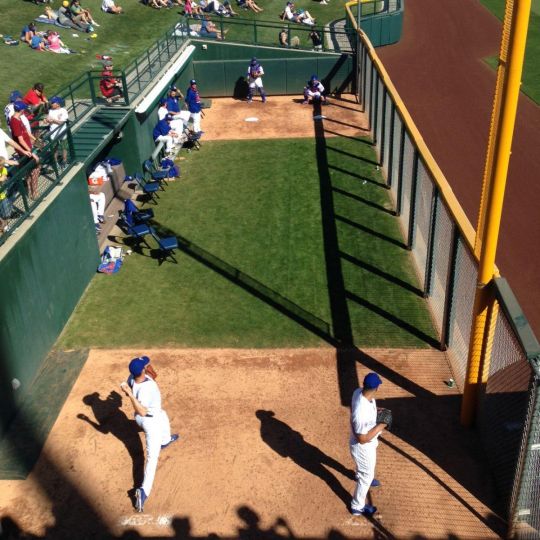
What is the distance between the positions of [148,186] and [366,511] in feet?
32.3

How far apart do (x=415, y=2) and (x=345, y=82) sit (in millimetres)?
18397

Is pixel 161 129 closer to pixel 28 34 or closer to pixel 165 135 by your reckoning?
pixel 165 135

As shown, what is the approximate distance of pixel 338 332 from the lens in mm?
10445

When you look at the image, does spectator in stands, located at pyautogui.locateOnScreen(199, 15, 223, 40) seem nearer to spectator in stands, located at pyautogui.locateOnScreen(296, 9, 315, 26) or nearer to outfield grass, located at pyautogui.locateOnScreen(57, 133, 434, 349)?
spectator in stands, located at pyautogui.locateOnScreen(296, 9, 315, 26)

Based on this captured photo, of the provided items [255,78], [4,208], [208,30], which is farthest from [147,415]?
[208,30]

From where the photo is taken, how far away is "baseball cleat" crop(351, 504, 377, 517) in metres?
7.14

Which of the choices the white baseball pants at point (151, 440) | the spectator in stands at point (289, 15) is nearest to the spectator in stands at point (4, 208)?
the white baseball pants at point (151, 440)

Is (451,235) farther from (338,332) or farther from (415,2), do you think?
(415,2)

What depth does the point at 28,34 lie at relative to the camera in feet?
79.1

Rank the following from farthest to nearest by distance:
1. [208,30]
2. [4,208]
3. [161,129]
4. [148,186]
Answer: [208,30] < [161,129] < [148,186] < [4,208]

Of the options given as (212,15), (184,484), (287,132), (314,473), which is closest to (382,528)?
(314,473)

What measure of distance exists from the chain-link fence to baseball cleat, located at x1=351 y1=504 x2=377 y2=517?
4.56ft

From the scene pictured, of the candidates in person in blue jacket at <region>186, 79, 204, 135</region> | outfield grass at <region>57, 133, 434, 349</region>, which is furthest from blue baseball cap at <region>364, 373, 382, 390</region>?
person in blue jacket at <region>186, 79, 204, 135</region>

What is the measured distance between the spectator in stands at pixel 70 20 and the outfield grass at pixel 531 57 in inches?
653
